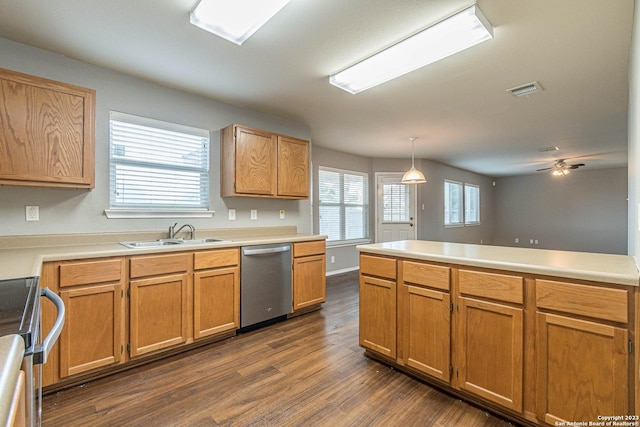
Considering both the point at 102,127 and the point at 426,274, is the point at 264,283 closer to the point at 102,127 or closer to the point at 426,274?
the point at 426,274

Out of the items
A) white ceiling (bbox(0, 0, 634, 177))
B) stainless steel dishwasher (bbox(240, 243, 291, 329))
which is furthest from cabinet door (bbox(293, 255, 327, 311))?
white ceiling (bbox(0, 0, 634, 177))

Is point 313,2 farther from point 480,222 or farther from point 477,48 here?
point 480,222

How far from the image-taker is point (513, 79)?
9.09 feet

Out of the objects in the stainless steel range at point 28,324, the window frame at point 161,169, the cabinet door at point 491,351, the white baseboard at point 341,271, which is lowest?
the white baseboard at point 341,271

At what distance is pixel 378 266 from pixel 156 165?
2309 millimetres

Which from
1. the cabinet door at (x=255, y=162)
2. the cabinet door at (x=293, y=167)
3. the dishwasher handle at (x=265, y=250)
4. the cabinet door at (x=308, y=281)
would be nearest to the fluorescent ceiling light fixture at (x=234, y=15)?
the cabinet door at (x=255, y=162)

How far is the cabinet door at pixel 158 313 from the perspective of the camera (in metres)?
2.28

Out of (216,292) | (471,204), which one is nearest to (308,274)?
(216,292)

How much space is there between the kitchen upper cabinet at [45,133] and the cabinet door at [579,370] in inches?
126

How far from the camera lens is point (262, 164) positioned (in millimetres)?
3400

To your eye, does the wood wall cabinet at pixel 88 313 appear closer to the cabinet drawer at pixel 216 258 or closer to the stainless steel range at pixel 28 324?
the cabinet drawer at pixel 216 258

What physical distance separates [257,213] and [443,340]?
2.48 m

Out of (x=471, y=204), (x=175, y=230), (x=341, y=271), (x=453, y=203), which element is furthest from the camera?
(x=471, y=204)

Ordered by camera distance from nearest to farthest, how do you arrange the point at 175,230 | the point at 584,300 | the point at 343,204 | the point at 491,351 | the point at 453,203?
the point at 584,300
the point at 491,351
the point at 175,230
the point at 343,204
the point at 453,203
